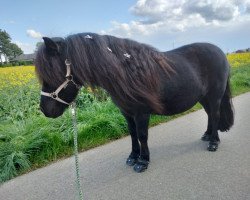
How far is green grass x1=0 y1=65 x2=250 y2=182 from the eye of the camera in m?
3.99

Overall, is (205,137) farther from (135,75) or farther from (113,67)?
(113,67)

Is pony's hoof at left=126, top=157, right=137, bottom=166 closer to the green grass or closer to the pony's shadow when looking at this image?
the pony's shadow

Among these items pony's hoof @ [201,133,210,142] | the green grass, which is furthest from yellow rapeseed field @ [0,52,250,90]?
pony's hoof @ [201,133,210,142]

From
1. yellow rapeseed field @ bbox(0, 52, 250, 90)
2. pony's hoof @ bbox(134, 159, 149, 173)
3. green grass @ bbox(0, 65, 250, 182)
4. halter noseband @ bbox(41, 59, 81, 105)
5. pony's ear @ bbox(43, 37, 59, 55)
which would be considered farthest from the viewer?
yellow rapeseed field @ bbox(0, 52, 250, 90)

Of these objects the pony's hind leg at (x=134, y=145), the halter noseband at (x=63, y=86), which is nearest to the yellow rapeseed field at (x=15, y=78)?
the pony's hind leg at (x=134, y=145)

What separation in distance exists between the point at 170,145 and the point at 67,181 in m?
1.72

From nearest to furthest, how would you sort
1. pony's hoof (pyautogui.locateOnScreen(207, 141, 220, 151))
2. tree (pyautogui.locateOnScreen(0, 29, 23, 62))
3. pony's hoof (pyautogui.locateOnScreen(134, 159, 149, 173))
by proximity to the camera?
1. pony's hoof (pyautogui.locateOnScreen(134, 159, 149, 173))
2. pony's hoof (pyautogui.locateOnScreen(207, 141, 220, 151))
3. tree (pyautogui.locateOnScreen(0, 29, 23, 62))

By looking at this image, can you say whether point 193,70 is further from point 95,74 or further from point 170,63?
point 95,74

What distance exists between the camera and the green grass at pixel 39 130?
3988mm

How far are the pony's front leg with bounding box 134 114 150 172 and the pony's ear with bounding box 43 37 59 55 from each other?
120 cm

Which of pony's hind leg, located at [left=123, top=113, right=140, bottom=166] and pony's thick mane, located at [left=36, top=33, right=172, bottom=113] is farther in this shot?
pony's hind leg, located at [left=123, top=113, right=140, bottom=166]

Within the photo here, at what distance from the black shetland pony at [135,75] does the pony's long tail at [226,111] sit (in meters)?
0.32

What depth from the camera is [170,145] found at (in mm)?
4512

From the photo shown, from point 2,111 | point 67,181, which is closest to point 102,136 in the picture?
point 67,181
